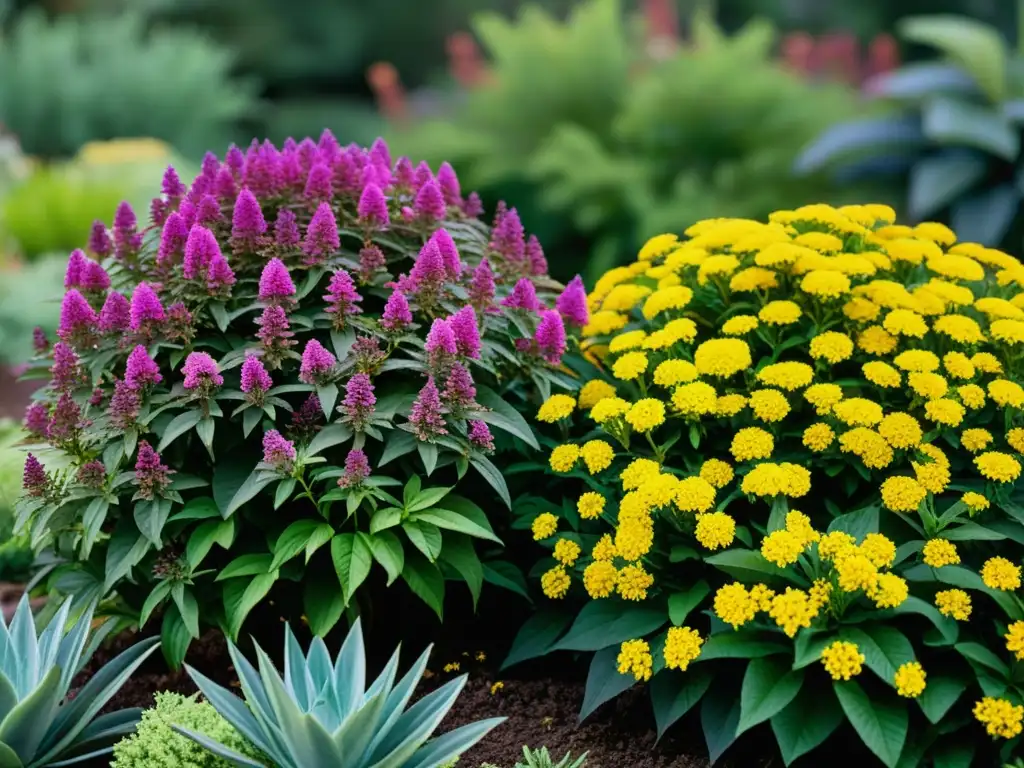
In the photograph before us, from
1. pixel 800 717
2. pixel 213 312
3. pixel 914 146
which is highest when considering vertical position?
pixel 213 312

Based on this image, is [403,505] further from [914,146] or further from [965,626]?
[914,146]

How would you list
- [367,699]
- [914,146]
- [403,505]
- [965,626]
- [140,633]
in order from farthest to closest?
[914,146] → [140,633] → [403,505] → [965,626] → [367,699]

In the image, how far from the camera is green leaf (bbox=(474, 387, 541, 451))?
9.69ft

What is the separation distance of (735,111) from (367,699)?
6.47m

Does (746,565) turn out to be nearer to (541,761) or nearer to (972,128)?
(541,761)

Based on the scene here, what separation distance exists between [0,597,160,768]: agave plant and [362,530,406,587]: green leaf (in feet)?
1.91

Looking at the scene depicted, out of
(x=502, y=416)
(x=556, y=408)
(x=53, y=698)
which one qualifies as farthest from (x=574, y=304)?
(x=53, y=698)

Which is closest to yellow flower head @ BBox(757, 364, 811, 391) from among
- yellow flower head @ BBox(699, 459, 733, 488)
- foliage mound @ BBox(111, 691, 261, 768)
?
→ yellow flower head @ BBox(699, 459, 733, 488)

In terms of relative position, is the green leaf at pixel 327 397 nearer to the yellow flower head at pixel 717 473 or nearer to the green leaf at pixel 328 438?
the green leaf at pixel 328 438

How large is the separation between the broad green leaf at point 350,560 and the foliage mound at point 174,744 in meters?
0.40

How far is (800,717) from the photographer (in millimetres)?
2562

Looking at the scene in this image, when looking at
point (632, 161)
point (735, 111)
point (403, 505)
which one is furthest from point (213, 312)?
point (735, 111)

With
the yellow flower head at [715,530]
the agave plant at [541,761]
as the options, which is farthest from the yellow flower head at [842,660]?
the agave plant at [541,761]

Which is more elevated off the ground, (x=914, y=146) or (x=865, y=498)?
(x=865, y=498)
